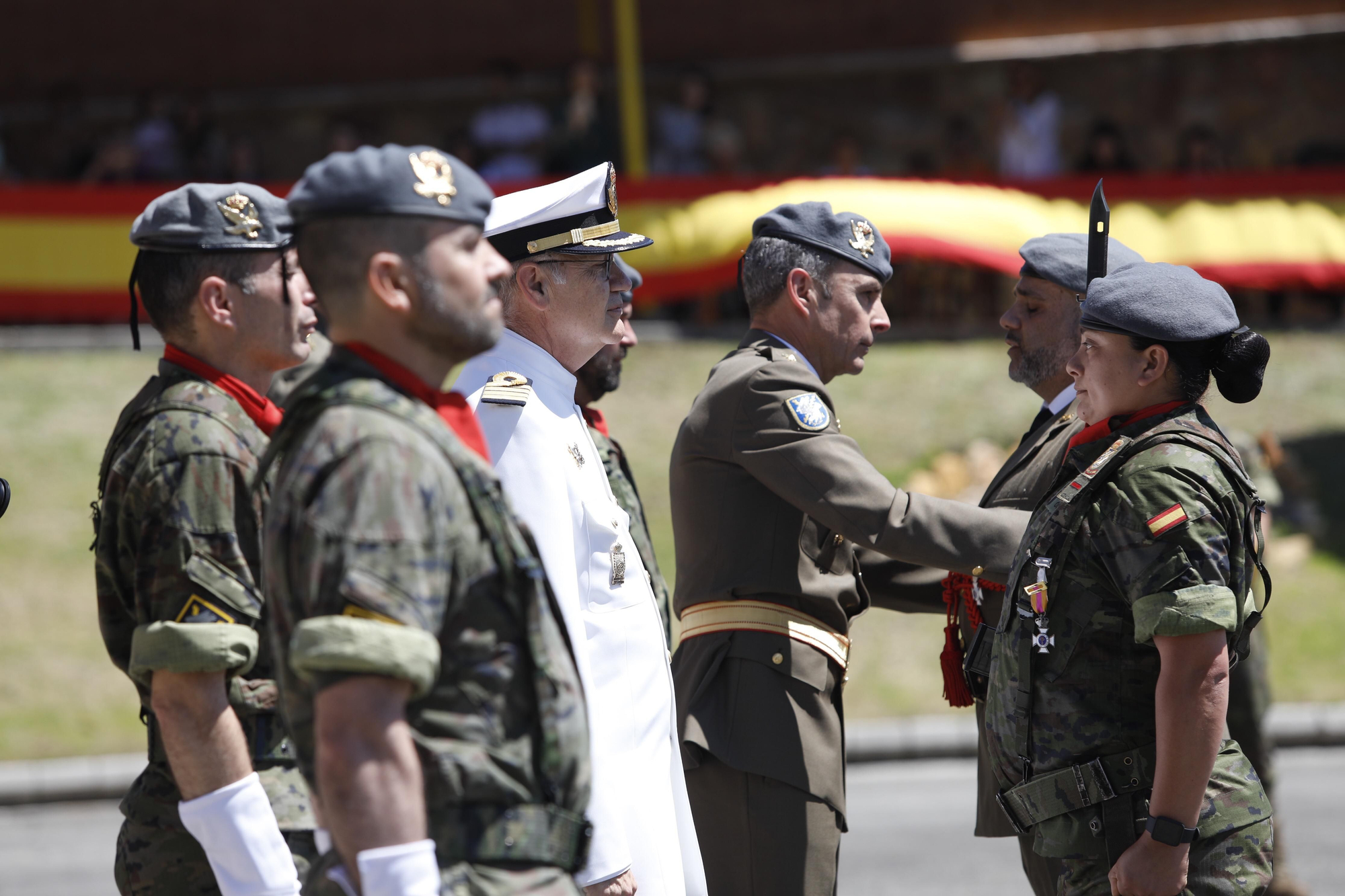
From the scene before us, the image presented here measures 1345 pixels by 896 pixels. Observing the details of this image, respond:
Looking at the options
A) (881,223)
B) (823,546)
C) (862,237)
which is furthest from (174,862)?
(881,223)

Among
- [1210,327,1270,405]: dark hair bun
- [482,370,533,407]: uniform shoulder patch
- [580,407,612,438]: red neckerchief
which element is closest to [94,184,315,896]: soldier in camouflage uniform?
[482,370,533,407]: uniform shoulder patch

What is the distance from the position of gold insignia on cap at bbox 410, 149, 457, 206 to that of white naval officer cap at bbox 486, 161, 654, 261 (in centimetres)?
103

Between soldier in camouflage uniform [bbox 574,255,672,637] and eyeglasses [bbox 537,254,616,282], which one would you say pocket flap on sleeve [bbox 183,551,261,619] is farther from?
eyeglasses [bbox 537,254,616,282]

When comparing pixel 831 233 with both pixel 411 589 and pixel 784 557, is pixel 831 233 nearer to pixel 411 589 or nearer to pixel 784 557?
pixel 784 557

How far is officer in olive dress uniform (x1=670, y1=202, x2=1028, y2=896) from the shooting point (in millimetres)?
3408

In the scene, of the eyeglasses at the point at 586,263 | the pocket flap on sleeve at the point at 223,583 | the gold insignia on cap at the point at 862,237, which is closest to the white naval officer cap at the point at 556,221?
the eyeglasses at the point at 586,263

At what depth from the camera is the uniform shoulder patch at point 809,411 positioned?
3.47 m

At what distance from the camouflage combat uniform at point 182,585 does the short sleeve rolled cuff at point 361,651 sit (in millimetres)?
820

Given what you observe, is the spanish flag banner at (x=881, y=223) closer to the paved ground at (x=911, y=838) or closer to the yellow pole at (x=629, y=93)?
the yellow pole at (x=629, y=93)

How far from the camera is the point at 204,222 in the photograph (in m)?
2.86

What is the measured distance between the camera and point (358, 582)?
183 centimetres

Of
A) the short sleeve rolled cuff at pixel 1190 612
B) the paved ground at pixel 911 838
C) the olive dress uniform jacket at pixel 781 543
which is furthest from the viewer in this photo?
the paved ground at pixel 911 838

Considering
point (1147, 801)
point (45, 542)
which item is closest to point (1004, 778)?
point (1147, 801)

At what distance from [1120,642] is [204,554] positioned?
1718 mm
